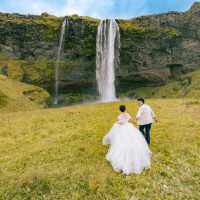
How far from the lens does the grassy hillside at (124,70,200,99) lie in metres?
66.6

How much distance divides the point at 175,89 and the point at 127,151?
60343 mm

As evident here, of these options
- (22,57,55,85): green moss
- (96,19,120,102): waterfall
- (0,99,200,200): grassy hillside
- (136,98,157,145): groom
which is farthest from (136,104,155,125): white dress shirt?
(22,57,55,85): green moss

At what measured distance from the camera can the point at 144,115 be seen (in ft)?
52.4

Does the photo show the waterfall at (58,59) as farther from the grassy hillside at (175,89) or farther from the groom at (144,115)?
the groom at (144,115)

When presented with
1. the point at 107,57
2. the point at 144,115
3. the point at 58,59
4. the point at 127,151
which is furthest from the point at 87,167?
the point at 58,59

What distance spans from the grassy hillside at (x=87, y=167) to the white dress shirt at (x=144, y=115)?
1559 mm

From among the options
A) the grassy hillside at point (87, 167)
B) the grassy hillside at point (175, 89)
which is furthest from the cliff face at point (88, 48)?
the grassy hillside at point (87, 167)

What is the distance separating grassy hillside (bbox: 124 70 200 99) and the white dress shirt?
50.1m

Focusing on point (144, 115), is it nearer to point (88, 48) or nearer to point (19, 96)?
point (19, 96)

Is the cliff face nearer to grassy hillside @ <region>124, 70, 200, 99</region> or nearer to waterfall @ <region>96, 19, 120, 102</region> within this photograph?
waterfall @ <region>96, 19, 120, 102</region>

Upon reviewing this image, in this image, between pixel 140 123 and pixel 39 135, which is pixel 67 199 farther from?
pixel 39 135

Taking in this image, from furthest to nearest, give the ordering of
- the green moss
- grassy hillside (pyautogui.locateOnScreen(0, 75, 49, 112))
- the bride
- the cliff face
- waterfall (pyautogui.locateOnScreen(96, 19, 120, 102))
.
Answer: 1. the green moss
2. waterfall (pyautogui.locateOnScreen(96, 19, 120, 102))
3. the cliff face
4. grassy hillside (pyautogui.locateOnScreen(0, 75, 49, 112))
5. the bride

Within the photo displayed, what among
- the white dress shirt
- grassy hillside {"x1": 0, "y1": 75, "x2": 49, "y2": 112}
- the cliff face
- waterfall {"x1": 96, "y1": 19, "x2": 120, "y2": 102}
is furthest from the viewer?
waterfall {"x1": 96, "y1": 19, "x2": 120, "y2": 102}

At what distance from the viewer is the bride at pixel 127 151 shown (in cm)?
1323
